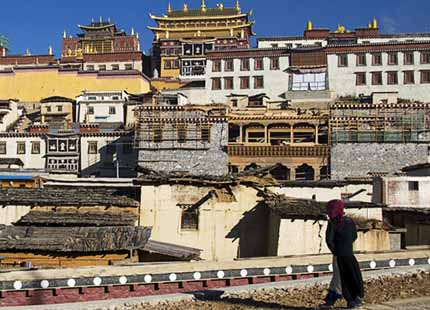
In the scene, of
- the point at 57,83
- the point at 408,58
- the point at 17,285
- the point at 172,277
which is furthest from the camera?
the point at 57,83

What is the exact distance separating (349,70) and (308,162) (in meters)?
14.9

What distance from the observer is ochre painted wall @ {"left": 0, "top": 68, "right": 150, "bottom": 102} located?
197 feet

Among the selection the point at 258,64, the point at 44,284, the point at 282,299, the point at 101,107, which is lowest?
the point at 44,284

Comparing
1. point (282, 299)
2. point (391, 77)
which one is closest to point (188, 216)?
point (282, 299)

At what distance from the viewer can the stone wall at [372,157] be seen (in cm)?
4044

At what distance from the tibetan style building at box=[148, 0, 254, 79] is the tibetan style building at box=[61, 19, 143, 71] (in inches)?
127

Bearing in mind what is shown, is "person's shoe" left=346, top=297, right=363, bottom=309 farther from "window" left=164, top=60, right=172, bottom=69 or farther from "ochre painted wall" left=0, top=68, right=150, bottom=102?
"window" left=164, top=60, right=172, bottom=69

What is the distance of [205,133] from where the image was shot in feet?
140

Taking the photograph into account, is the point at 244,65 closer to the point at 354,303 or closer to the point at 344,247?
the point at 354,303

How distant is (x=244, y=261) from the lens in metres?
13.4

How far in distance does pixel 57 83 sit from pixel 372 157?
3581 cm

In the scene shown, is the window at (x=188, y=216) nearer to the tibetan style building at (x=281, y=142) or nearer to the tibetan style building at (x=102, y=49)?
the tibetan style building at (x=281, y=142)

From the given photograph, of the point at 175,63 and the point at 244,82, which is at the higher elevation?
the point at 175,63

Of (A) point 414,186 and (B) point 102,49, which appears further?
(B) point 102,49
